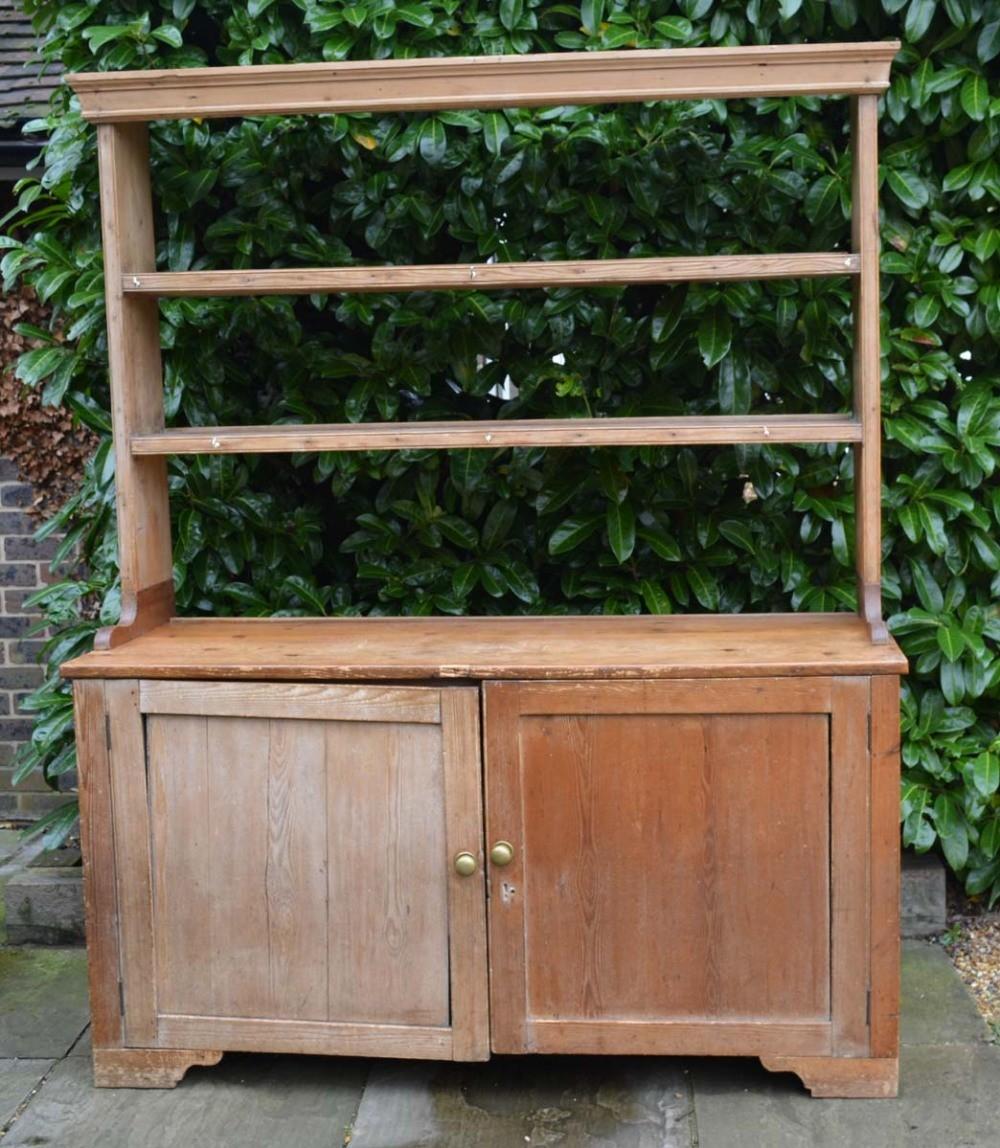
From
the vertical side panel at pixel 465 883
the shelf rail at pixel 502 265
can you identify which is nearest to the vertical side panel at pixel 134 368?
the shelf rail at pixel 502 265

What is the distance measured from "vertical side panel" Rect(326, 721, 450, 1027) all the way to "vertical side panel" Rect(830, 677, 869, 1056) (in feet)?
2.52

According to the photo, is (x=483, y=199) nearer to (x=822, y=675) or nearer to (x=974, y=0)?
(x=974, y=0)

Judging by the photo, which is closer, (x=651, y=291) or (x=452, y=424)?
(x=452, y=424)

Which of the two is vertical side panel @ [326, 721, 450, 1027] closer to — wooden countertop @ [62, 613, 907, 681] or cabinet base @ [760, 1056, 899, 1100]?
wooden countertop @ [62, 613, 907, 681]

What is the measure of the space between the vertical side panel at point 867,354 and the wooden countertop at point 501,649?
125 mm

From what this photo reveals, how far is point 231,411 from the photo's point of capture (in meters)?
3.56

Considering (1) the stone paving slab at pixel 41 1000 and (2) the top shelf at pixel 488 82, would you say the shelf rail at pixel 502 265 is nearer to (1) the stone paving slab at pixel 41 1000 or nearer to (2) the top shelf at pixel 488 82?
(2) the top shelf at pixel 488 82

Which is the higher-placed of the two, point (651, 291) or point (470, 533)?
point (651, 291)

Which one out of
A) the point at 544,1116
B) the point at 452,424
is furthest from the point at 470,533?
the point at 544,1116

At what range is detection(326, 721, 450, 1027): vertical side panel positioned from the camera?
108 inches

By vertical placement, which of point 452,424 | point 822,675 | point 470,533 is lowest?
point 822,675

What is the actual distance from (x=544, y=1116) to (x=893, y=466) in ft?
5.84

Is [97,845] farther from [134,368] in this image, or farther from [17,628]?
[17,628]

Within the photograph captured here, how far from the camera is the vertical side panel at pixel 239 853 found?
2775 millimetres
